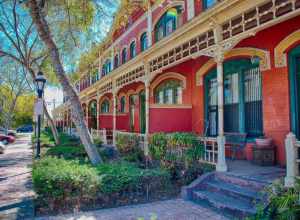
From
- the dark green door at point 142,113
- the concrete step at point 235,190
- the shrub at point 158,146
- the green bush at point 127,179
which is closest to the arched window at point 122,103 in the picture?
the dark green door at point 142,113

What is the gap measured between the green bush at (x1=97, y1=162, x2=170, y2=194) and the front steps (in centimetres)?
67

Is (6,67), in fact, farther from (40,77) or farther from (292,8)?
(292,8)

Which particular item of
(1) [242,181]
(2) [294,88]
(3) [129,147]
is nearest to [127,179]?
(1) [242,181]

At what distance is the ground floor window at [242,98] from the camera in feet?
28.8

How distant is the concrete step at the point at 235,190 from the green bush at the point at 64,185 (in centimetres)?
269

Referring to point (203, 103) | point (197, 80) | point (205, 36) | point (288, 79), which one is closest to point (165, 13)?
point (197, 80)

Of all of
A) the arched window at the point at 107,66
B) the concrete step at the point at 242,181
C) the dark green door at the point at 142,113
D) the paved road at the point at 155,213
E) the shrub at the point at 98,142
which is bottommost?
the paved road at the point at 155,213

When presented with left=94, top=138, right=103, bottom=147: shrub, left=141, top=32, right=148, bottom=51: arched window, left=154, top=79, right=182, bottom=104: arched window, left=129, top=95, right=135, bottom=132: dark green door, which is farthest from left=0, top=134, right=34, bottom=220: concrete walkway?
left=141, top=32, right=148, bottom=51: arched window

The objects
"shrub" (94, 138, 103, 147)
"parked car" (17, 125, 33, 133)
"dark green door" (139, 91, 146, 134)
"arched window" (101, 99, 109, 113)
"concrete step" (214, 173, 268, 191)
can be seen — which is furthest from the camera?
"parked car" (17, 125, 33, 133)

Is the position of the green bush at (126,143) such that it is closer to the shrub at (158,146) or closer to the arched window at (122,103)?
the shrub at (158,146)

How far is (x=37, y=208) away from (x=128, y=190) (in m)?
2.01

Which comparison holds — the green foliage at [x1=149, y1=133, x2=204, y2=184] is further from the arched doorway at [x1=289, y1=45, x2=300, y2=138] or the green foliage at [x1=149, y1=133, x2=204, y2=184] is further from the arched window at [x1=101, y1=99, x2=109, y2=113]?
the arched window at [x1=101, y1=99, x2=109, y2=113]

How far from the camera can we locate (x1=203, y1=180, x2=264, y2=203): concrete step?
5.41 meters

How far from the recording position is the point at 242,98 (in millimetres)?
9312
